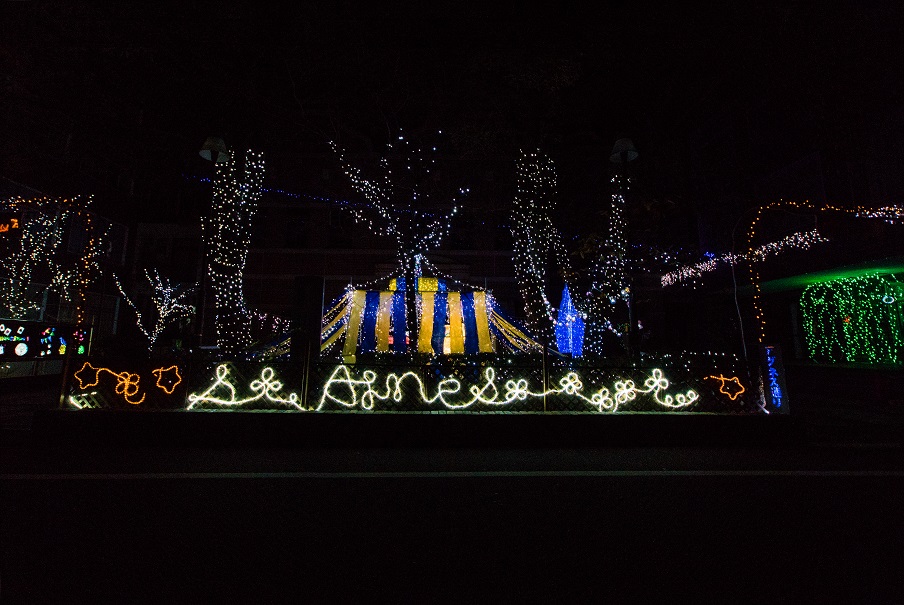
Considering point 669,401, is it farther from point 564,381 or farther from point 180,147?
point 180,147

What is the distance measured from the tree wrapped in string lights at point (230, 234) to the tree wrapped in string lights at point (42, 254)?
108 inches

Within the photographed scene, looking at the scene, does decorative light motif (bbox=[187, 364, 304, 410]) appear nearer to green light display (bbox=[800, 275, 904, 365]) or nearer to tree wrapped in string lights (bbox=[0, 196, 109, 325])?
tree wrapped in string lights (bbox=[0, 196, 109, 325])

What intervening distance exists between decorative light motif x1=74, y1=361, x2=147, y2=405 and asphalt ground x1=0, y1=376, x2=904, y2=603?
1.27ft

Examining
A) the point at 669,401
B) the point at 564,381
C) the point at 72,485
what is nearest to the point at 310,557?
the point at 72,485

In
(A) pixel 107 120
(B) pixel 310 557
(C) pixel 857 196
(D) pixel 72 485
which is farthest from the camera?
(A) pixel 107 120

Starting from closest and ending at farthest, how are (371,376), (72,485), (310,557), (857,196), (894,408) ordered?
(310,557) < (72,485) < (371,376) < (894,408) < (857,196)

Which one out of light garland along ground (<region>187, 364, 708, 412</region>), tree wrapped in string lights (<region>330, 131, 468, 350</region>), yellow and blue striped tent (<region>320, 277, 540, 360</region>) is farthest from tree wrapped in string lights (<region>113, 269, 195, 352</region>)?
light garland along ground (<region>187, 364, 708, 412</region>)

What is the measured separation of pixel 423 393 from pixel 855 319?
43.8ft

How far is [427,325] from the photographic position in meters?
11.0

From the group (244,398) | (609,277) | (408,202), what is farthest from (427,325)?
(244,398)

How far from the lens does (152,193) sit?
18438 mm

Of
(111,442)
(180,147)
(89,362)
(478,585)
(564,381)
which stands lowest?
(478,585)

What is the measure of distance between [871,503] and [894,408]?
7245mm

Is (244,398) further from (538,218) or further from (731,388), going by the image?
(538,218)
